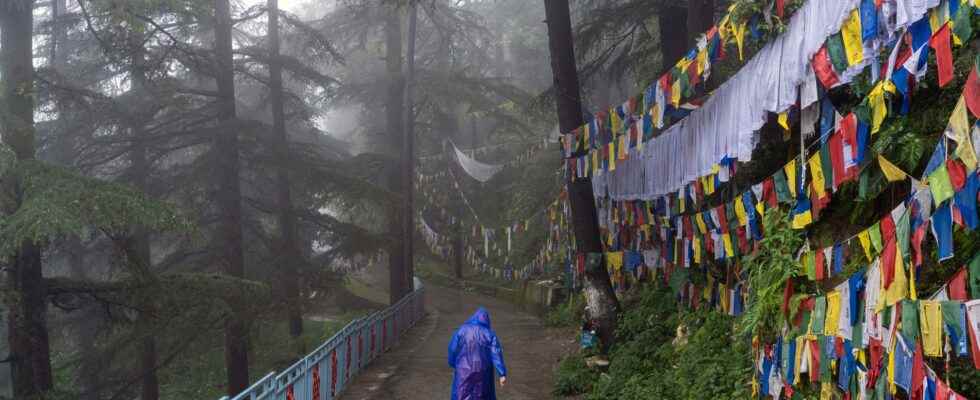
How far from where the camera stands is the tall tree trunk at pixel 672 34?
580 inches

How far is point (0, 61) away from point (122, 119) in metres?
4.38

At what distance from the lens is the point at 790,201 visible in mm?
7809

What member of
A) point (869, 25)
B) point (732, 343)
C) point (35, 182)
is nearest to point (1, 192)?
point (35, 182)

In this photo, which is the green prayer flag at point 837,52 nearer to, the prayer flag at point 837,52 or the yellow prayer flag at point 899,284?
the prayer flag at point 837,52

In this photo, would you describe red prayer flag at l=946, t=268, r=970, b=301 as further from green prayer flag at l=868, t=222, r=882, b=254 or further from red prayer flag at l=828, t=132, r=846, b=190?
red prayer flag at l=828, t=132, r=846, b=190

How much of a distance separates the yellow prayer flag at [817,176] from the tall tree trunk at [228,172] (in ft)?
40.4

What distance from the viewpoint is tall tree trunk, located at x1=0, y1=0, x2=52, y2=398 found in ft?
37.3

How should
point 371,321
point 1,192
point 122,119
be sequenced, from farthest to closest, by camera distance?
1. point 122,119
2. point 371,321
3. point 1,192

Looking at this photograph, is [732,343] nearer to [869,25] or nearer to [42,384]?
[869,25]

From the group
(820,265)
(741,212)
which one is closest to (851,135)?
(820,265)

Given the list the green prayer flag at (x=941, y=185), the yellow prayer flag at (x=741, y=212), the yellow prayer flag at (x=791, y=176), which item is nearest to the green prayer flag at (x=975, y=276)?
the green prayer flag at (x=941, y=185)

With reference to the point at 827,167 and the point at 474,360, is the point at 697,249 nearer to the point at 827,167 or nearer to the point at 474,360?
the point at 474,360

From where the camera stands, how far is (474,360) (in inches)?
342

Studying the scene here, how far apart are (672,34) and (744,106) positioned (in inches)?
274
